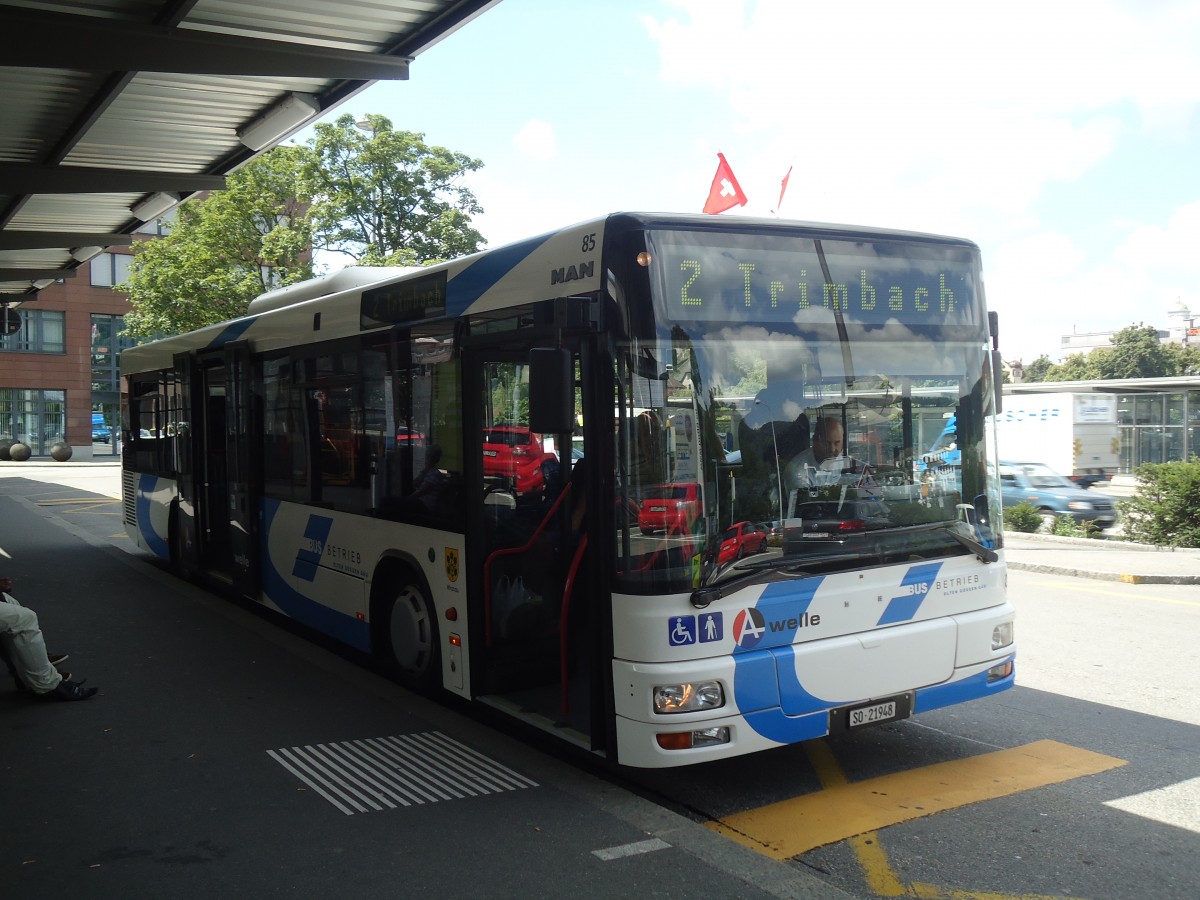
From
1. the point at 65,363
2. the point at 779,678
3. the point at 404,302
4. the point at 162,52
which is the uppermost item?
the point at 65,363

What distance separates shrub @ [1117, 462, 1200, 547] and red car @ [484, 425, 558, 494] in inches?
562

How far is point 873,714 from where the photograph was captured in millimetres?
5324

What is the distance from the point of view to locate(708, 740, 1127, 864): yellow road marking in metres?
4.84

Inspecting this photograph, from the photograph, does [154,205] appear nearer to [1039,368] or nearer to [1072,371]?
[1072,371]

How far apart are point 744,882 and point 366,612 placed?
4.02 m

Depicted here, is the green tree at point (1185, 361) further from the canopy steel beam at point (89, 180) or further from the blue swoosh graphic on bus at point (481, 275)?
the blue swoosh graphic on bus at point (481, 275)

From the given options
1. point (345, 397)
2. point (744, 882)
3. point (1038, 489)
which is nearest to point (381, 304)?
point (345, 397)

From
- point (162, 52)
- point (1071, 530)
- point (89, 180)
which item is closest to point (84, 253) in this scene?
point (89, 180)

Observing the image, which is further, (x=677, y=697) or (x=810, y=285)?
(x=810, y=285)

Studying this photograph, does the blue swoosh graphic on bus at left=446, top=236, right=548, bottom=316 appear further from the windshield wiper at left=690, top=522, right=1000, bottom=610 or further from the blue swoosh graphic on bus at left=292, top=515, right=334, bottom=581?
the blue swoosh graphic on bus at left=292, top=515, right=334, bottom=581

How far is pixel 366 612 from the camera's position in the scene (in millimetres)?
7598

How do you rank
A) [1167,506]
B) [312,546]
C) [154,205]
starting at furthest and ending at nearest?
1. [1167,506]
2. [154,205]
3. [312,546]

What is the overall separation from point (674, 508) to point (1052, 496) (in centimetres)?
1916

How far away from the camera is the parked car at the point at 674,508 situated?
489 cm
